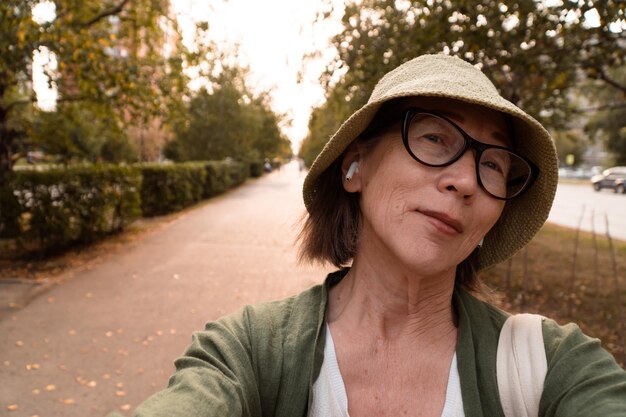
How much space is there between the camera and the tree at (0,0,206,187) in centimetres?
714

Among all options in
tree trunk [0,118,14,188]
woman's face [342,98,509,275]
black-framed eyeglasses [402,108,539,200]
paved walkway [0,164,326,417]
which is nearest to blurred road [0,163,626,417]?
Result: paved walkway [0,164,326,417]

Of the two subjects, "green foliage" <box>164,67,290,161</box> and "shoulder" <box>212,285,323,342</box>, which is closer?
"shoulder" <box>212,285,323,342</box>

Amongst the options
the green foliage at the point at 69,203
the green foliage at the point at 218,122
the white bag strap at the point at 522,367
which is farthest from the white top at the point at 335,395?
the green foliage at the point at 218,122

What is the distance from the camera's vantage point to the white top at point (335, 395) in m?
1.47

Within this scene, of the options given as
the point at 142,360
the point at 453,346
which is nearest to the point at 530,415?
the point at 453,346

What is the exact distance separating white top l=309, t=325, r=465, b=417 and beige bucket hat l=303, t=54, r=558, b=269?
1.80 ft

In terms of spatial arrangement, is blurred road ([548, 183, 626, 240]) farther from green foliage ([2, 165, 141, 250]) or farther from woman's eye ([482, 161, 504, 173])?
woman's eye ([482, 161, 504, 173])

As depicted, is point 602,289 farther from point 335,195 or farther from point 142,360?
point 335,195

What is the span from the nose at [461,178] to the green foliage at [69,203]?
9.05 m

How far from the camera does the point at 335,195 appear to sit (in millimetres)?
1996

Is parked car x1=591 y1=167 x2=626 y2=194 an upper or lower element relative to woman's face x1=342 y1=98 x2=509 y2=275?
lower

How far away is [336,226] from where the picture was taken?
201cm

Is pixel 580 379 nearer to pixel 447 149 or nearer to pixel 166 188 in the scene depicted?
pixel 447 149

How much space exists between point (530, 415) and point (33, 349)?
5.31 meters
